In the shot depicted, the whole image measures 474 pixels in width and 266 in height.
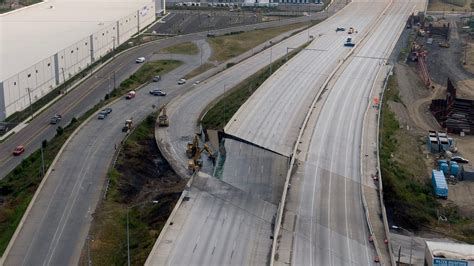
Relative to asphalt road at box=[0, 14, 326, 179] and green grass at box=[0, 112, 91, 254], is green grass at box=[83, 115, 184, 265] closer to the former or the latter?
green grass at box=[0, 112, 91, 254]

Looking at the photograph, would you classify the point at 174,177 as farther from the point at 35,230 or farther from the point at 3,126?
the point at 3,126

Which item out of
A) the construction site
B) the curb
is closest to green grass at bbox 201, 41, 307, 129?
the curb

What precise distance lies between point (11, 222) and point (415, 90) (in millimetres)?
41579

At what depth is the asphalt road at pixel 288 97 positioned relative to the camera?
40.0m

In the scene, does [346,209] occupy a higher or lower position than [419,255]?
higher

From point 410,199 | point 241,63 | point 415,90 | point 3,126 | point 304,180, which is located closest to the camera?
point 304,180

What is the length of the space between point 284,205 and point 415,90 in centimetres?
3549

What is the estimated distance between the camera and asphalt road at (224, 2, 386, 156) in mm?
39978

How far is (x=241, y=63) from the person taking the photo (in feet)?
222

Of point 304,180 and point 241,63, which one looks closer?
point 304,180

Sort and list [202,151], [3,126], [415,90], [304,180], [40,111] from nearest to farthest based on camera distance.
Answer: [304,180] → [202,151] → [3,126] → [40,111] → [415,90]

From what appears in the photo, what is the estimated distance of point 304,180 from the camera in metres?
33.6

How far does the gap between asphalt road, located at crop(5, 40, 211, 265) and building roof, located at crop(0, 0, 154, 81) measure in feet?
34.1

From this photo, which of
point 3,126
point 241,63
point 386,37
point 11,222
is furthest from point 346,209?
point 386,37
